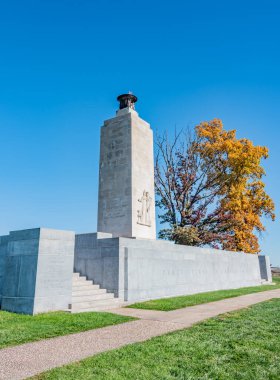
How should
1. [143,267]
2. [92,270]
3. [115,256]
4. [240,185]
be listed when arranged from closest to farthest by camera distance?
[115,256]
[92,270]
[143,267]
[240,185]

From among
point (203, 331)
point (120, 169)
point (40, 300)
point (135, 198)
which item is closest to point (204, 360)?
point (203, 331)

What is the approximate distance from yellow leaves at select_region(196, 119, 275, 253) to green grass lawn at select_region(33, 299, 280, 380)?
18.3m

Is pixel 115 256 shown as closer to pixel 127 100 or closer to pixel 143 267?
pixel 143 267

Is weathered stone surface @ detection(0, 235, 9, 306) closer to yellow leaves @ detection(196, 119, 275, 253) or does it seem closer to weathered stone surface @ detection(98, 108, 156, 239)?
weathered stone surface @ detection(98, 108, 156, 239)

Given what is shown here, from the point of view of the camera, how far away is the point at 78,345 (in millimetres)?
4977

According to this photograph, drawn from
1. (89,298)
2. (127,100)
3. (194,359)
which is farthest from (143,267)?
(127,100)

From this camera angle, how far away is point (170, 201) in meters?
25.1

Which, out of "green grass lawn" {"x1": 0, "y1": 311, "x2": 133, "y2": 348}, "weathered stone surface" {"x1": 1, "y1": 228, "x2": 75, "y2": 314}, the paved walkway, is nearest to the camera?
the paved walkway

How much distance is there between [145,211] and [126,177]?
1.77 metres

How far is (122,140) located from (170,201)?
1176 cm

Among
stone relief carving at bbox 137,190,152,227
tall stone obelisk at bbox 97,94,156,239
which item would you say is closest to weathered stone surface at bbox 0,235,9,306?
tall stone obelisk at bbox 97,94,156,239

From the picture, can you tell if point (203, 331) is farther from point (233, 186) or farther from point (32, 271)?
point (233, 186)

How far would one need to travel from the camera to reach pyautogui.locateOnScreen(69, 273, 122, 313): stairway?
869 centimetres

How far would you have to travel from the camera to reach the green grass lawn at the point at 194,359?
3.69 meters
